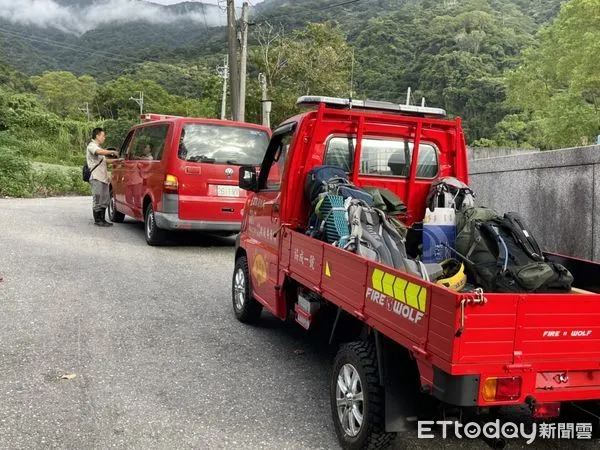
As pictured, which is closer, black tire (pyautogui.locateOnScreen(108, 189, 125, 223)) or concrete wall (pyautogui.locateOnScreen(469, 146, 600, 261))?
concrete wall (pyautogui.locateOnScreen(469, 146, 600, 261))

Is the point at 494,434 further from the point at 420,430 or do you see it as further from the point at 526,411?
the point at 526,411

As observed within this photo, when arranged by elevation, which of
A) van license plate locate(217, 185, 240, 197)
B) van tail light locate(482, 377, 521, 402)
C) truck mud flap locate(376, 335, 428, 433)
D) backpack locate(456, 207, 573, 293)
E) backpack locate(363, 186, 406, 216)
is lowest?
truck mud flap locate(376, 335, 428, 433)

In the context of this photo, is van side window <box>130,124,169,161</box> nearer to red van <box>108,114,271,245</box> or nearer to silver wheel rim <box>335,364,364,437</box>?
red van <box>108,114,271,245</box>

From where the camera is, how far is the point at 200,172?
29.7ft

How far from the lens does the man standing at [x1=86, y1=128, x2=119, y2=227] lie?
11.3 meters

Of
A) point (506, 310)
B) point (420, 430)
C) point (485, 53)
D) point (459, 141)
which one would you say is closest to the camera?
point (506, 310)

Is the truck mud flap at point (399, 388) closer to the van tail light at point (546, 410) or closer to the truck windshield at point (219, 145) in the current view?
the van tail light at point (546, 410)

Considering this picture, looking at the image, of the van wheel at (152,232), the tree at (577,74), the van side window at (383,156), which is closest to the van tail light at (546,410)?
the van side window at (383,156)

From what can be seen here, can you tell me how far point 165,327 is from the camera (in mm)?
5484

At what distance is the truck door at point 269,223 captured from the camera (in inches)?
187

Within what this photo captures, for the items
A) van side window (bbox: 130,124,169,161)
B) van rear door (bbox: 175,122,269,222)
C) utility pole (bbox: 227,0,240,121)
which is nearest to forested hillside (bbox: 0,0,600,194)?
utility pole (bbox: 227,0,240,121)

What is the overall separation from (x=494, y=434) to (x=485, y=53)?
74.7m

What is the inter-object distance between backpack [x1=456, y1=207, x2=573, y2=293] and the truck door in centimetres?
150

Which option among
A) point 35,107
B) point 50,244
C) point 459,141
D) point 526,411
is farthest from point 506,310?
point 35,107
